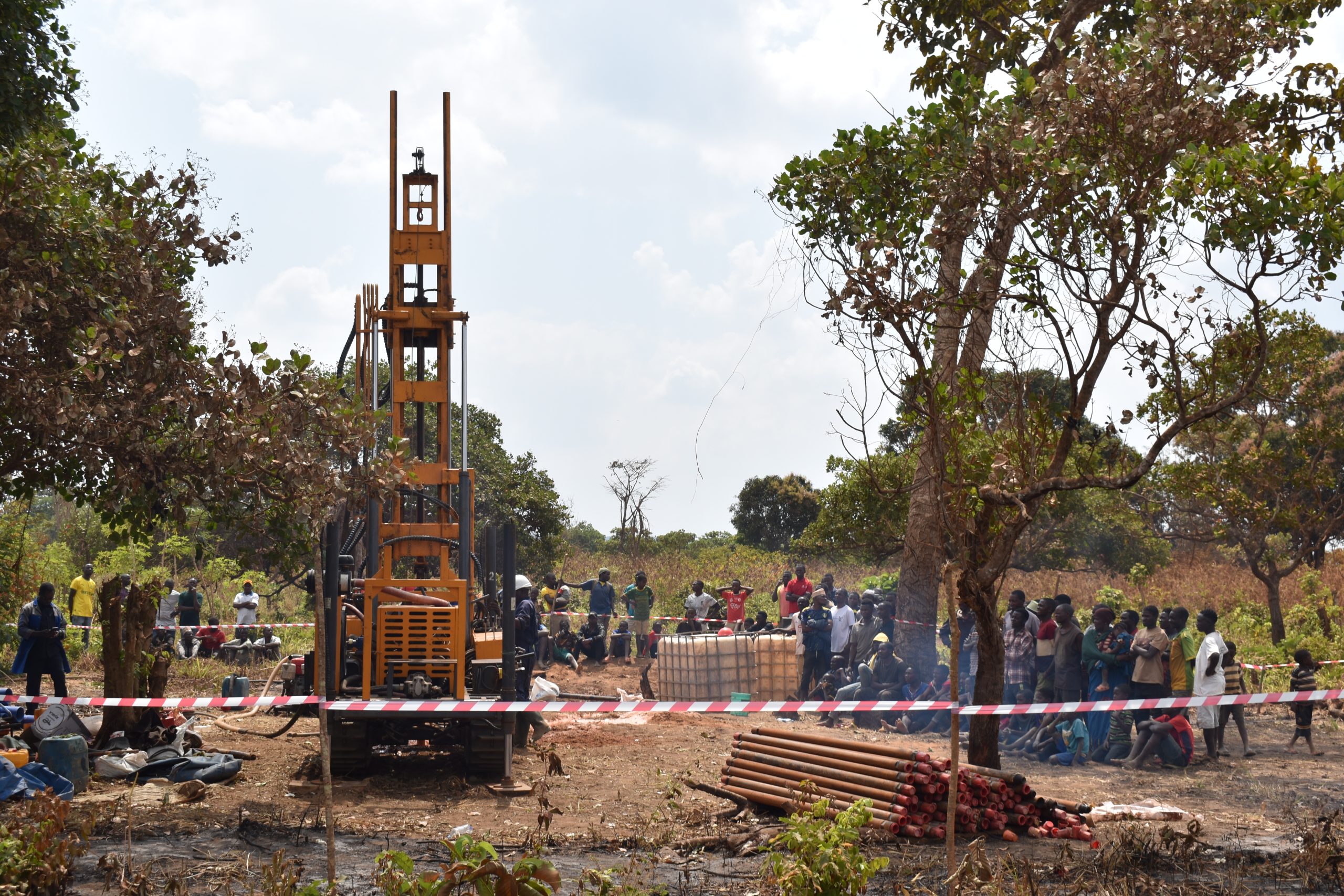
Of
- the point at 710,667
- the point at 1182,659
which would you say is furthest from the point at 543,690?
the point at 1182,659

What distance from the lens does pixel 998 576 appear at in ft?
29.6

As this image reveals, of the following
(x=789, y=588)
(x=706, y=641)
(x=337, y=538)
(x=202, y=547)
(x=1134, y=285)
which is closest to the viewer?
(x=1134, y=285)

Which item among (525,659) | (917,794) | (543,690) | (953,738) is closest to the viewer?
(953,738)

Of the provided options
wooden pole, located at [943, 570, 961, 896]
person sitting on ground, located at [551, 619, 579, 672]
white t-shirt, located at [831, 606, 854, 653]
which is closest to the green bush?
wooden pole, located at [943, 570, 961, 896]

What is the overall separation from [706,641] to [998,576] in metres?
7.18

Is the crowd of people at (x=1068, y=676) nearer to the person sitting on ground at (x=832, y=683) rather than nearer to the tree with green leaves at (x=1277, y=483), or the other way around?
the person sitting on ground at (x=832, y=683)

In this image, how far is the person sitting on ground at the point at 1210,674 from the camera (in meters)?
11.2

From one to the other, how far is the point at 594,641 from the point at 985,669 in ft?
37.3

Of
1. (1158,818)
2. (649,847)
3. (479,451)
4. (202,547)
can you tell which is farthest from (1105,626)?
(479,451)

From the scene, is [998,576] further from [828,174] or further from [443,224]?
[443,224]

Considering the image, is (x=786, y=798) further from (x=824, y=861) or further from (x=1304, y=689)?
(x=1304, y=689)

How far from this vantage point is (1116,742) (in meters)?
11.5

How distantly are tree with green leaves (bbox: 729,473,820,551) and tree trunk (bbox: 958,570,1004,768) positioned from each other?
1367 inches

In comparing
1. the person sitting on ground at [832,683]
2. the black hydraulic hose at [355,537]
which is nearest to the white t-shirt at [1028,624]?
the person sitting on ground at [832,683]
